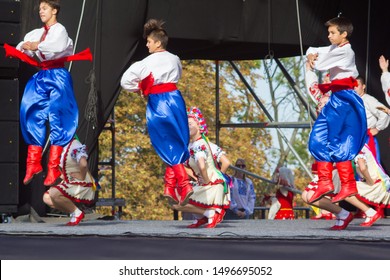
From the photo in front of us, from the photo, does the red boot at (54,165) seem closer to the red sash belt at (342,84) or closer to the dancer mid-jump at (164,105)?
the dancer mid-jump at (164,105)

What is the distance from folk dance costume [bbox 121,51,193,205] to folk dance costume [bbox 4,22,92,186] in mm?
459

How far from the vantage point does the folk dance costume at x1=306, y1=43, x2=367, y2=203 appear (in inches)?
256

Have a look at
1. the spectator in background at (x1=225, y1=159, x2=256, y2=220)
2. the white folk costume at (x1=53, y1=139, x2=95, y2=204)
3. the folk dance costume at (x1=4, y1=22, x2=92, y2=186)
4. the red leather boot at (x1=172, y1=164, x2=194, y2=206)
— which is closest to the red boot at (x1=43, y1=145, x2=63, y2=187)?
the folk dance costume at (x1=4, y1=22, x2=92, y2=186)

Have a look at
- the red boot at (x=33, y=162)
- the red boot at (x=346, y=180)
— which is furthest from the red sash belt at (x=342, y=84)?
the red boot at (x=33, y=162)

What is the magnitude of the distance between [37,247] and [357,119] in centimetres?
206

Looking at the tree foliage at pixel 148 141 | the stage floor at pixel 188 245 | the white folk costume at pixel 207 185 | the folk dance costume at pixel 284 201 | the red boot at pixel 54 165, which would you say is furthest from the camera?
the tree foliage at pixel 148 141

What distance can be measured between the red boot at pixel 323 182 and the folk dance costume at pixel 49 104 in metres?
1.61

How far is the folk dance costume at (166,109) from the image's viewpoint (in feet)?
21.9

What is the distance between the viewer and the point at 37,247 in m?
5.93

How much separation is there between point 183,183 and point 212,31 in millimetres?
3307

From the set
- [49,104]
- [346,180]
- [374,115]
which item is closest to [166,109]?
[49,104]

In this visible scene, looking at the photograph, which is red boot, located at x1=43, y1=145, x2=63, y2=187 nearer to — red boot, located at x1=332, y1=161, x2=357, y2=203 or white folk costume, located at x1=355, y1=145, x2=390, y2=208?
red boot, located at x1=332, y1=161, x2=357, y2=203

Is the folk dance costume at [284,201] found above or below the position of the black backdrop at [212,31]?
below

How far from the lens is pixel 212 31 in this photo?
32.0 ft
